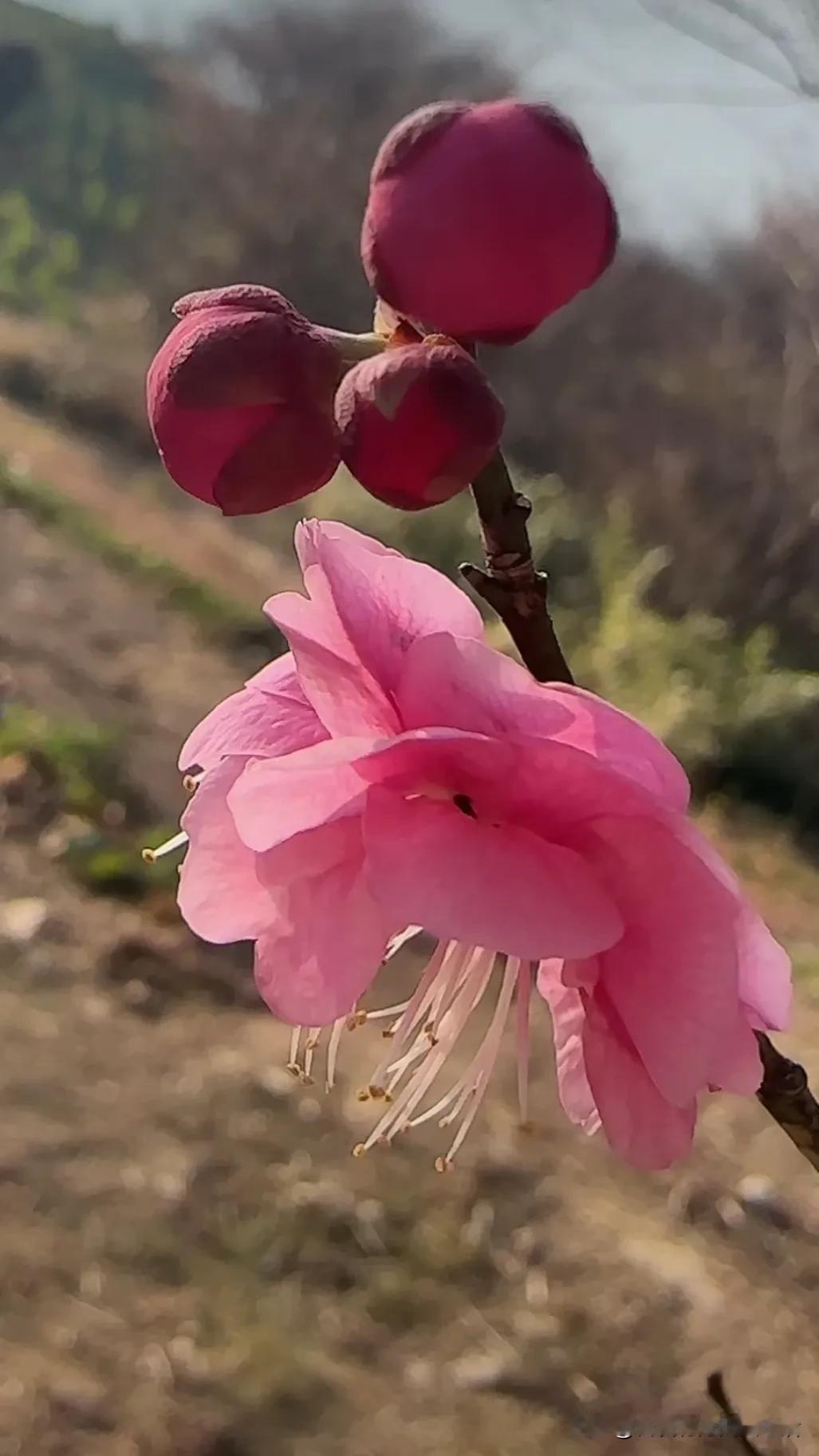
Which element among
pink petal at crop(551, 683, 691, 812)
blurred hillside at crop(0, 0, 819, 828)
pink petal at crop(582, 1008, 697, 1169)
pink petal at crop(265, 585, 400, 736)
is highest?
pink petal at crop(551, 683, 691, 812)

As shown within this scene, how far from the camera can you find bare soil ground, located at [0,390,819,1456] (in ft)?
4.12

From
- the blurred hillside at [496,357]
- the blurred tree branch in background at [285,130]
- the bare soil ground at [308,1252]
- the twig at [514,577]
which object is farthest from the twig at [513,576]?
the blurred tree branch in background at [285,130]

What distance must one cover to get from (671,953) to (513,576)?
0.30 feet

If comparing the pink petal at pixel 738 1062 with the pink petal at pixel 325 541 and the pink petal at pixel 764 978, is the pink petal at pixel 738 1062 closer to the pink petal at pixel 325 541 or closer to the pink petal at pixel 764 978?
the pink petal at pixel 764 978

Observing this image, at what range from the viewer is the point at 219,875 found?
1.14 ft

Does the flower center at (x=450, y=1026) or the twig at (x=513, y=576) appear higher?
the twig at (x=513, y=576)

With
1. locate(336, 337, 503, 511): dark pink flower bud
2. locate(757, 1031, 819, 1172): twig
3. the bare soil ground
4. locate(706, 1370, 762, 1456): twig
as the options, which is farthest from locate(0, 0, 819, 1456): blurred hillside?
locate(336, 337, 503, 511): dark pink flower bud

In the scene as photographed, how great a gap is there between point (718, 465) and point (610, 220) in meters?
2.88

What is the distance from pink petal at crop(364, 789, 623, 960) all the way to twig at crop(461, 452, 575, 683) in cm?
4

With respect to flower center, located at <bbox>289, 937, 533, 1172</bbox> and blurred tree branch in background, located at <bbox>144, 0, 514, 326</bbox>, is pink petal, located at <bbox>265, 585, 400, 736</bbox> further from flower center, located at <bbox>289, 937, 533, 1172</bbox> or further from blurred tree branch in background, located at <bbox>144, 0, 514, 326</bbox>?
blurred tree branch in background, located at <bbox>144, 0, 514, 326</bbox>

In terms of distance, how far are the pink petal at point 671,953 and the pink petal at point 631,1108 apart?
1cm

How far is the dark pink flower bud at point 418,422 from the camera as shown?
0.92 ft

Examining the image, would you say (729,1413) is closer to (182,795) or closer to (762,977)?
(762,977)

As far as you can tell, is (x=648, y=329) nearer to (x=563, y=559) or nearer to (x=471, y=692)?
(x=563, y=559)
